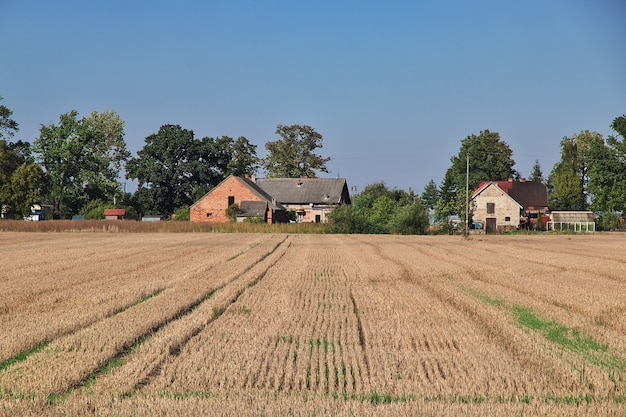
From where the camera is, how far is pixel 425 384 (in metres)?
7.20

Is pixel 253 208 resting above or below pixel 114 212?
above

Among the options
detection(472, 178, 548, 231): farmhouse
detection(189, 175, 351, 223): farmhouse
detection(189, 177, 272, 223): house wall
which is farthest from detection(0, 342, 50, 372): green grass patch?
detection(472, 178, 548, 231): farmhouse

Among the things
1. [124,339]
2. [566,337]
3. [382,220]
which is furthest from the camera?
[382,220]

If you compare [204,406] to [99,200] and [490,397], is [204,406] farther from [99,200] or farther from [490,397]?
[99,200]

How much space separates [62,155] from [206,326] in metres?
79.6

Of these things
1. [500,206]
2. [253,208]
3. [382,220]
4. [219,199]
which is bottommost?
[382,220]

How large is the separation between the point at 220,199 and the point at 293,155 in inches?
1262

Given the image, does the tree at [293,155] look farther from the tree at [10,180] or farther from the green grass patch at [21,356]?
the green grass patch at [21,356]

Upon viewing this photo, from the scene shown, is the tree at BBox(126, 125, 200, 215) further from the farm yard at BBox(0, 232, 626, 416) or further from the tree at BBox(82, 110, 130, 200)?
the farm yard at BBox(0, 232, 626, 416)

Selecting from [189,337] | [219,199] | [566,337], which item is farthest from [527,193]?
[189,337]

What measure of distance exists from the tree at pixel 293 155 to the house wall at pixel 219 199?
2899cm

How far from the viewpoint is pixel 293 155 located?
366 ft

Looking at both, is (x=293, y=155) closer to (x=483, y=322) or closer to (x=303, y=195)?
(x=303, y=195)

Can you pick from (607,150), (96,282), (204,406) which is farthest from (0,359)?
(607,150)
